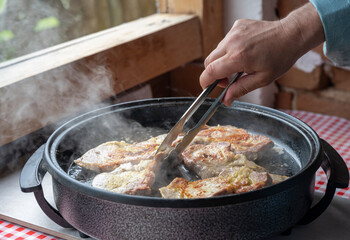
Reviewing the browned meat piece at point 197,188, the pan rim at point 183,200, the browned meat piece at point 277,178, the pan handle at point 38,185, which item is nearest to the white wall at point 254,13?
the pan rim at point 183,200

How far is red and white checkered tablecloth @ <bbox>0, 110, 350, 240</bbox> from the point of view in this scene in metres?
1.40

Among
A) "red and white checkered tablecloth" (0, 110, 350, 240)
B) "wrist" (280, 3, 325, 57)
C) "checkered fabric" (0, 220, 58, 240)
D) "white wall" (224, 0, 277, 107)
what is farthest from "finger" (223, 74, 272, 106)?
"white wall" (224, 0, 277, 107)

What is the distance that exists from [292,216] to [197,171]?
34cm

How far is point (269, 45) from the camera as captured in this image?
3.98 ft

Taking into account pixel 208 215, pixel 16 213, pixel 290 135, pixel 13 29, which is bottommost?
pixel 16 213

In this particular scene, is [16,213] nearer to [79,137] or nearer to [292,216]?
[79,137]

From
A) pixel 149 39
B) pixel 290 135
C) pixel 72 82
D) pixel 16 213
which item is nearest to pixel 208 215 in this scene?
pixel 290 135

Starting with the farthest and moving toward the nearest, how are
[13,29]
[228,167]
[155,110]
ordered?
[13,29] < [155,110] < [228,167]

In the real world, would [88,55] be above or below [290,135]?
above

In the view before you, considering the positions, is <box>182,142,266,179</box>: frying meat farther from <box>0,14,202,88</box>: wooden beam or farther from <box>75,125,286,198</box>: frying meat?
<box>0,14,202,88</box>: wooden beam

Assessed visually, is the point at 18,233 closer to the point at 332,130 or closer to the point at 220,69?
the point at 220,69

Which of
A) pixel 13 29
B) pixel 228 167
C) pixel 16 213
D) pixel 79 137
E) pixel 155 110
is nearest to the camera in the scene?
pixel 228 167

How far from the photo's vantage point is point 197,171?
1.37 m

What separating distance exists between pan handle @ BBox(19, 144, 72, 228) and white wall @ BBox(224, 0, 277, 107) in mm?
1574
